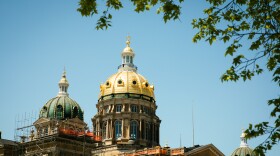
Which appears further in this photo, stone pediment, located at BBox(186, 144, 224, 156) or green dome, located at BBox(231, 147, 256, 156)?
green dome, located at BBox(231, 147, 256, 156)

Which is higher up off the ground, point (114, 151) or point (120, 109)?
point (120, 109)

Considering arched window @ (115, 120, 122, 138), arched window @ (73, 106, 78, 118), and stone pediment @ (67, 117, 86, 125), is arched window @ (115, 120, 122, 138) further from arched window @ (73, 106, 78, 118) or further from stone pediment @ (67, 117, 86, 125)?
arched window @ (73, 106, 78, 118)

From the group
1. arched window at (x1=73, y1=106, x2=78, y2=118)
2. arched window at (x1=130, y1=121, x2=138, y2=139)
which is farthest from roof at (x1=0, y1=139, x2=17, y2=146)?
arched window at (x1=130, y1=121, x2=138, y2=139)

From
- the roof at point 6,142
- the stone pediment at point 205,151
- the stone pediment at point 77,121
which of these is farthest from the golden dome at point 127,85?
the roof at point 6,142

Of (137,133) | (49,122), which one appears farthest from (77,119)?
(137,133)

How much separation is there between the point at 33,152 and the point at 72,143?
5.93 meters

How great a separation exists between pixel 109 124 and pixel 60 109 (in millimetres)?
8678

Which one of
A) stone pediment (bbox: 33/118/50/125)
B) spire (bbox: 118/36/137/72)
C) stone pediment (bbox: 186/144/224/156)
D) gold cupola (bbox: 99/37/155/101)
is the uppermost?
spire (bbox: 118/36/137/72)

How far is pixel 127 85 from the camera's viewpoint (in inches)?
3489

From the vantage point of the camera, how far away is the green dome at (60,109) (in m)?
86.9

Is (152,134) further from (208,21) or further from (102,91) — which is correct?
(208,21)

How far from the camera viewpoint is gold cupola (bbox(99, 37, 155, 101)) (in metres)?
88.4

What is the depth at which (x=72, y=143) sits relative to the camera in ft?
248

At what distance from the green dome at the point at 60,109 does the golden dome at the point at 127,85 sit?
5.58m
